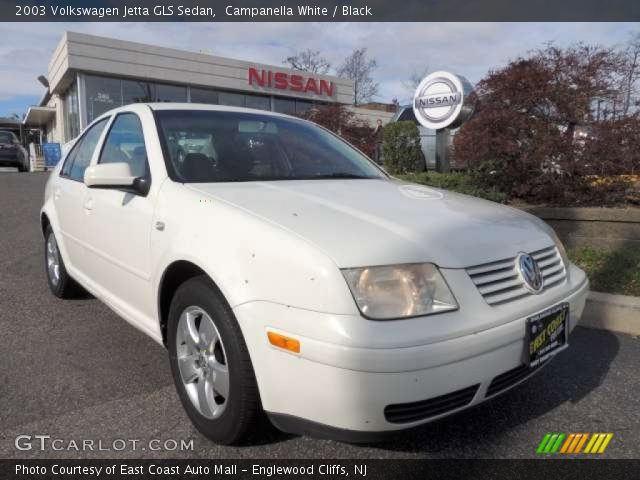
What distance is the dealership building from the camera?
748 inches

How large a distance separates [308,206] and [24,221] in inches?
305

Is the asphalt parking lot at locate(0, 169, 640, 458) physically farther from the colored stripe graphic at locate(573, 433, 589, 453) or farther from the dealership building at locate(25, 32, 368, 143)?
the dealership building at locate(25, 32, 368, 143)

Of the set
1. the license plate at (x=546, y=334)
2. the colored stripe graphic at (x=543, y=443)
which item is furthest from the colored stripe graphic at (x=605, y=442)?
the license plate at (x=546, y=334)

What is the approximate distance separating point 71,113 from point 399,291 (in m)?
22.6

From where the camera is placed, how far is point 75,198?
371 centimetres

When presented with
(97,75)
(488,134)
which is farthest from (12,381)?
(97,75)

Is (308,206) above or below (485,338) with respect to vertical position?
above

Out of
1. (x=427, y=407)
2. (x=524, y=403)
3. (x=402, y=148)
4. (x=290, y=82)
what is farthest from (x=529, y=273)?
(x=290, y=82)

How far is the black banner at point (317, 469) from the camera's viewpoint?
82.8 inches

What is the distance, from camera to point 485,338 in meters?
1.91

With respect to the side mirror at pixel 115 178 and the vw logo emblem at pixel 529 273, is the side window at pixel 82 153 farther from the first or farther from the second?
the vw logo emblem at pixel 529 273

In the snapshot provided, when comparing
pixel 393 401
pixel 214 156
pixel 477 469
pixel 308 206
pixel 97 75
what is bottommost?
pixel 477 469

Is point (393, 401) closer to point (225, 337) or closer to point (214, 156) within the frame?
point (225, 337)

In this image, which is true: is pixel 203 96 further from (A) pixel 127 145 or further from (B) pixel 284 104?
(A) pixel 127 145
